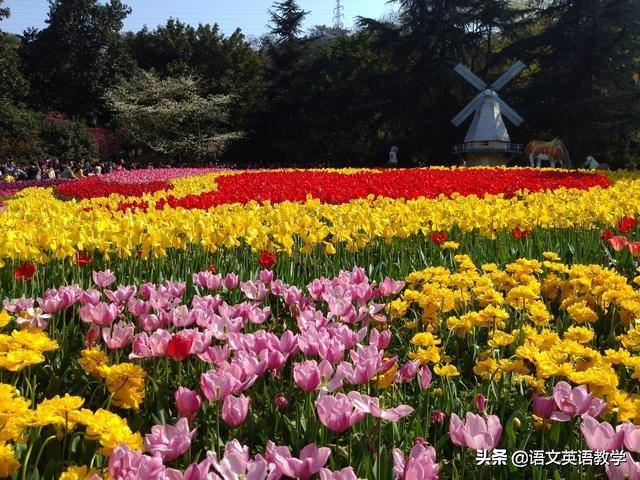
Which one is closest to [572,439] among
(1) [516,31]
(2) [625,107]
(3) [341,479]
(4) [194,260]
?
(3) [341,479]

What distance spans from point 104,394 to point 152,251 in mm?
1735

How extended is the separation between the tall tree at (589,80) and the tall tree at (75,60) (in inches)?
1003

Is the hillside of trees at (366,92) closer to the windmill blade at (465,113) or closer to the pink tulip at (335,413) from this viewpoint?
the windmill blade at (465,113)

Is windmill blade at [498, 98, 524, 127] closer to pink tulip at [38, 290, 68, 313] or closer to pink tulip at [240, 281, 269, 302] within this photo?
pink tulip at [240, 281, 269, 302]

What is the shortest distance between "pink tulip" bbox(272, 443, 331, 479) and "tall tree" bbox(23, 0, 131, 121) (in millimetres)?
41793

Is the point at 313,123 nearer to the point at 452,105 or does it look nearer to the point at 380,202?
the point at 452,105

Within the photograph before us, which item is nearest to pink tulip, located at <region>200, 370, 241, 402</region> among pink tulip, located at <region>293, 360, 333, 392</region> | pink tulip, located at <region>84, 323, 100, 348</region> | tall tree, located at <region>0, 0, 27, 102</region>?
pink tulip, located at <region>293, 360, 333, 392</region>

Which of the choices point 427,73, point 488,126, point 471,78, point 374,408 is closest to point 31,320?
point 374,408

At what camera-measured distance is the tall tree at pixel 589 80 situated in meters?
25.6

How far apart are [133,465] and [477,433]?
0.71 meters

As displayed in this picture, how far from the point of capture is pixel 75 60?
40.7 metres

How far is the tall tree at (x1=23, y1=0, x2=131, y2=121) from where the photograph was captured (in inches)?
1586

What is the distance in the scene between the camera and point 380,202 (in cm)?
671

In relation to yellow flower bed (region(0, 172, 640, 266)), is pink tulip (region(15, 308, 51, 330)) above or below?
below
